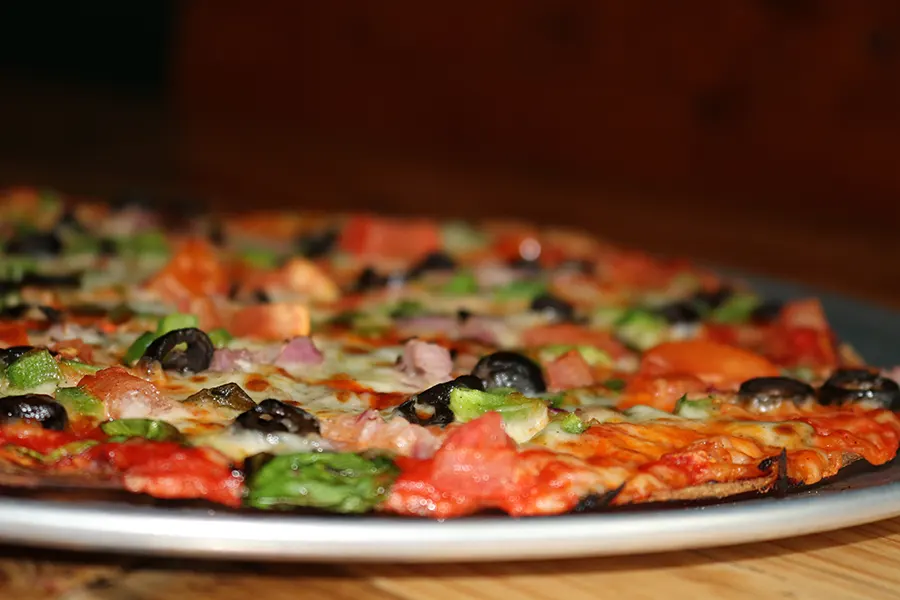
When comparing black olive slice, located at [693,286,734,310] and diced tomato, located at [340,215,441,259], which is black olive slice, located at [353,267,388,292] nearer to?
diced tomato, located at [340,215,441,259]

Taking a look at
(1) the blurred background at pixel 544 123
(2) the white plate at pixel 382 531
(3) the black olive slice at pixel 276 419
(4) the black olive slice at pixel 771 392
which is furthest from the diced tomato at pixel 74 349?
(1) the blurred background at pixel 544 123

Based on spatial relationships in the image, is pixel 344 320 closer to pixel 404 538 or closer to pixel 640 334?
pixel 640 334

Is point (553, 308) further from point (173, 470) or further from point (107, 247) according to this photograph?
point (173, 470)

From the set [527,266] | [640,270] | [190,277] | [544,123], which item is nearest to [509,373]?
[190,277]

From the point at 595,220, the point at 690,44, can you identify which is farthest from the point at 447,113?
the point at 595,220

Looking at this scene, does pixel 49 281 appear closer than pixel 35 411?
No

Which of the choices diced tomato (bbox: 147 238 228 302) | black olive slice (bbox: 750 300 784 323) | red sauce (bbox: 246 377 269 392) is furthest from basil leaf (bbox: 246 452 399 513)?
black olive slice (bbox: 750 300 784 323)

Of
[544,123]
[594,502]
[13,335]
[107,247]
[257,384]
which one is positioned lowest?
[594,502]

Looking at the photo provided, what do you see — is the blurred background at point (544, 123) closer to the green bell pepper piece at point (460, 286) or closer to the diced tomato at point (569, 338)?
the green bell pepper piece at point (460, 286)
